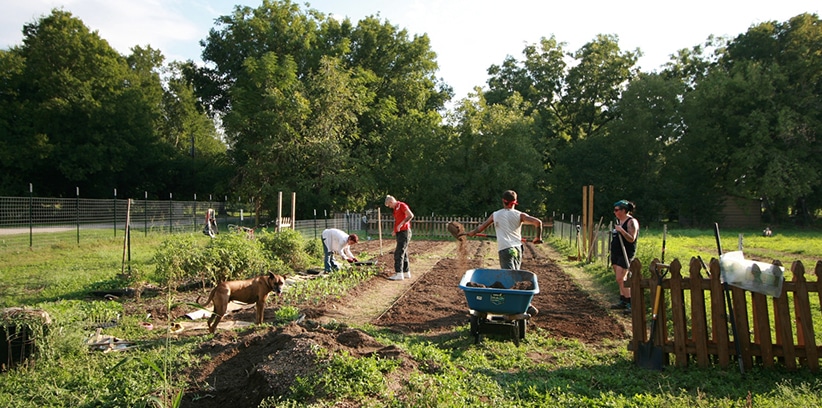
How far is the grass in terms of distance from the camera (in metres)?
3.70

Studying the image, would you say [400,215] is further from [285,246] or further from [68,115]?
[68,115]

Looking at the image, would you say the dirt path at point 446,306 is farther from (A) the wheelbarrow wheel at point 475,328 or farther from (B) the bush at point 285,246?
(B) the bush at point 285,246

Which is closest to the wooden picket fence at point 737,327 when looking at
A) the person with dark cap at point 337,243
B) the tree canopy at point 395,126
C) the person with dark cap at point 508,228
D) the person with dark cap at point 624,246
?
the person with dark cap at point 508,228

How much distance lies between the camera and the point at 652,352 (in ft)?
16.2

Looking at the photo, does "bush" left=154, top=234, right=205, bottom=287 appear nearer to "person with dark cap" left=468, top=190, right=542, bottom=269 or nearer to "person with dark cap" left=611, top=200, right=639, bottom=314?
"person with dark cap" left=468, top=190, right=542, bottom=269

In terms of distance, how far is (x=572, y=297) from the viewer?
8.81 m

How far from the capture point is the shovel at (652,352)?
192 inches

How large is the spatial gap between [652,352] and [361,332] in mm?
2893

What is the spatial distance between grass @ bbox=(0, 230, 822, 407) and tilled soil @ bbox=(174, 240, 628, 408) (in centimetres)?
18

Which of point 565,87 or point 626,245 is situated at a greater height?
point 565,87

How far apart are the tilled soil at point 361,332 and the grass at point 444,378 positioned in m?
0.18

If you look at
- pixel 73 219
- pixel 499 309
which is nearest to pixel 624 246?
pixel 499 309

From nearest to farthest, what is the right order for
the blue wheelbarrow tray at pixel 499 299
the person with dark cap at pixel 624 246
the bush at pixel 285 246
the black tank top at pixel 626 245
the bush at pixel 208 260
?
the blue wheelbarrow tray at pixel 499 299 < the person with dark cap at pixel 624 246 < the black tank top at pixel 626 245 < the bush at pixel 208 260 < the bush at pixel 285 246

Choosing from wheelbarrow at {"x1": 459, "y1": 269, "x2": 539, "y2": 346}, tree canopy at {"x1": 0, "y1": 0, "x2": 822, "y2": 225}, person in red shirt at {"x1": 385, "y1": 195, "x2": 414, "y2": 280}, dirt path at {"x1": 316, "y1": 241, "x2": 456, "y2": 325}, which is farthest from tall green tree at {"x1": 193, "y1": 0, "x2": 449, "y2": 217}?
wheelbarrow at {"x1": 459, "y1": 269, "x2": 539, "y2": 346}
